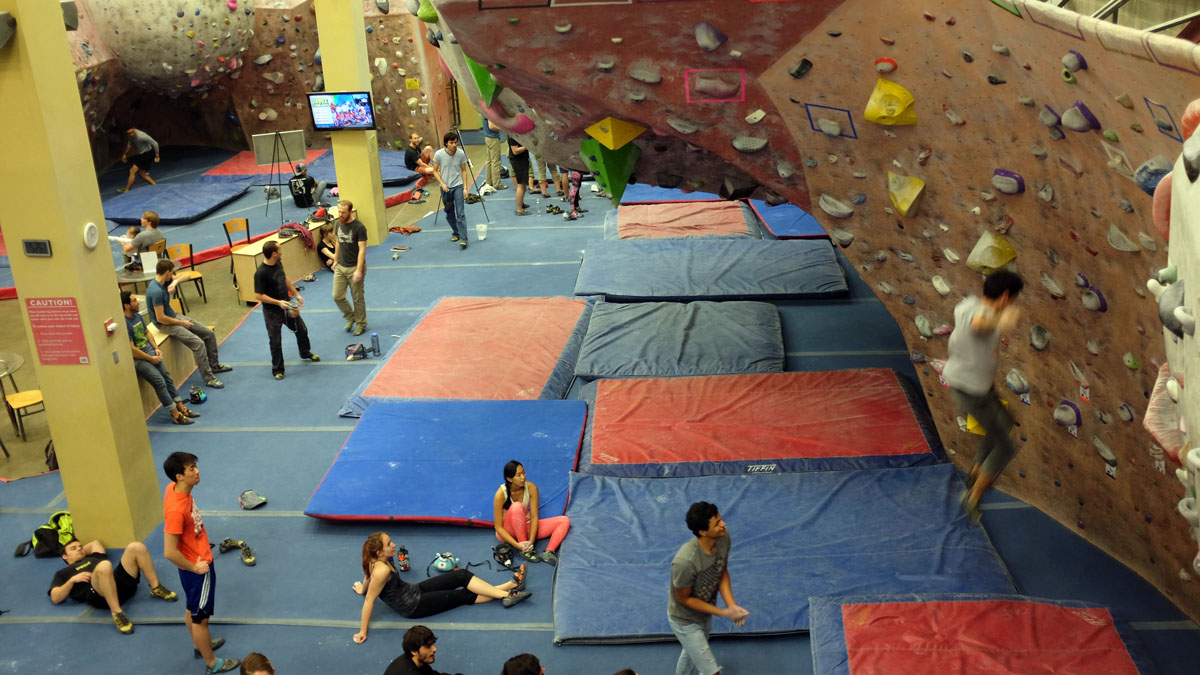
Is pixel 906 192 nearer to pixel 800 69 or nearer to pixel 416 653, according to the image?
pixel 800 69

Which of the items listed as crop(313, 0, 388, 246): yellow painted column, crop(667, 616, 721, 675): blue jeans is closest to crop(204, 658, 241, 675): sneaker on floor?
crop(667, 616, 721, 675): blue jeans

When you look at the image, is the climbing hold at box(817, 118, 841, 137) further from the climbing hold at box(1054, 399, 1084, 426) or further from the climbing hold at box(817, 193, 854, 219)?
the climbing hold at box(1054, 399, 1084, 426)

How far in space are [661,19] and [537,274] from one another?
6.42 m

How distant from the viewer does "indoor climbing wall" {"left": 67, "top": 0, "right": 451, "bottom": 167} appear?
50.3ft

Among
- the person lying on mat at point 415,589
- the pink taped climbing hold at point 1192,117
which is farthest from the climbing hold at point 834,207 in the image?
the pink taped climbing hold at point 1192,117

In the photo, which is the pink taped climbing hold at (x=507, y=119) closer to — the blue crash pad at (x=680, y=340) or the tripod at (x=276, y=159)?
the blue crash pad at (x=680, y=340)

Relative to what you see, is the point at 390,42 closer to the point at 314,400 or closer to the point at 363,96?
the point at 363,96

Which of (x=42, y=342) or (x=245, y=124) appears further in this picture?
(x=245, y=124)

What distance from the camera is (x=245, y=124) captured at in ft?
61.7

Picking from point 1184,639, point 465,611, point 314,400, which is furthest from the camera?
point 314,400

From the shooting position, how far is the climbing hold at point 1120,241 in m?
4.66

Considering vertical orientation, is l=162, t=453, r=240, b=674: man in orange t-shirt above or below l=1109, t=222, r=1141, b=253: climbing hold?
below

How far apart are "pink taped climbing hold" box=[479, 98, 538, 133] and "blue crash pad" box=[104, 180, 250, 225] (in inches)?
339

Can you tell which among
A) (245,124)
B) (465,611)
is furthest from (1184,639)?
(245,124)
